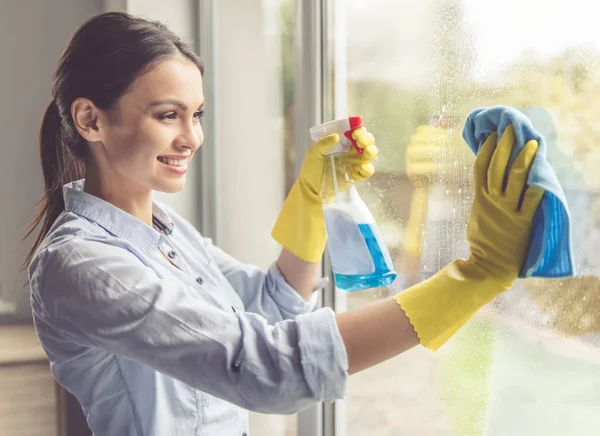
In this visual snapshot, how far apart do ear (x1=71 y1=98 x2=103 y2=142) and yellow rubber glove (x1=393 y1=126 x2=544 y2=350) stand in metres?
0.51

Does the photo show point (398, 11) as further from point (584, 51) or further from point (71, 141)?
point (71, 141)

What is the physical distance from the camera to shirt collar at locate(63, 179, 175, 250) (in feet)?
3.16

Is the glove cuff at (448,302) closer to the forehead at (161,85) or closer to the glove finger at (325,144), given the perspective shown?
the glove finger at (325,144)

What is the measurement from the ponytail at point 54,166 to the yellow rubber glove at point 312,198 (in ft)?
1.14

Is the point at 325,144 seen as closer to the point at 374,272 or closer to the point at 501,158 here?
the point at 374,272

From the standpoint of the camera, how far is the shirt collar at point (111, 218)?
38.0 inches

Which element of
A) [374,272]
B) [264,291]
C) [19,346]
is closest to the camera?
[374,272]

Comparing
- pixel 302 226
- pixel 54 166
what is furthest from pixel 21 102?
pixel 302 226

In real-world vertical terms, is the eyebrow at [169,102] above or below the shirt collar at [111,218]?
above

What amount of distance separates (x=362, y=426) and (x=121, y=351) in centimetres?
69

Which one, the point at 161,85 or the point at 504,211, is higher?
the point at 161,85

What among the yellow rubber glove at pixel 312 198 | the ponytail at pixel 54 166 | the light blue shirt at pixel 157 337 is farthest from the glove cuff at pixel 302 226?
the ponytail at pixel 54 166

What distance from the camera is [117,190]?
1012mm

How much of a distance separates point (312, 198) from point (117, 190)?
0.30m
